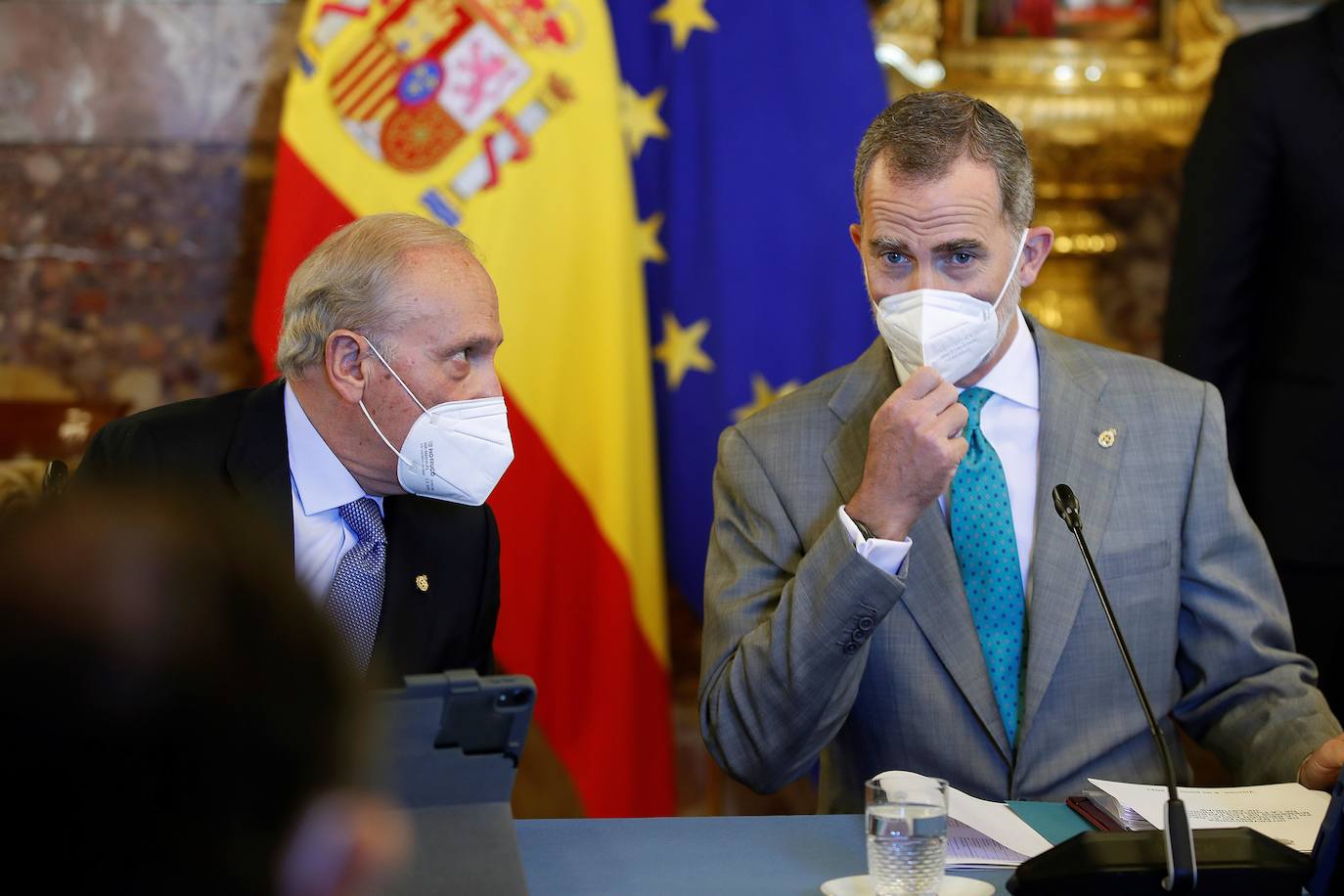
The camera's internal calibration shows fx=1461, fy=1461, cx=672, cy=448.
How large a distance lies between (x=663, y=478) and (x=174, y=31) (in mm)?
1703

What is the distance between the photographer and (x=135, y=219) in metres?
3.78

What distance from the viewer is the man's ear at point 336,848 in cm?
62

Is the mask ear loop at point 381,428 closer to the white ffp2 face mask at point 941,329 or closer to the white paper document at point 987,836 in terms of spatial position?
the white ffp2 face mask at point 941,329

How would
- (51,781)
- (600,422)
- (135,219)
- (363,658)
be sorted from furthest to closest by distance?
(135,219)
(600,422)
(363,658)
(51,781)

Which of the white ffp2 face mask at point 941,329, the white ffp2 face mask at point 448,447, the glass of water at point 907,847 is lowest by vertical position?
the glass of water at point 907,847

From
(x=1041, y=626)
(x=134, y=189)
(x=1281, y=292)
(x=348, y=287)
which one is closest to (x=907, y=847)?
(x=1041, y=626)

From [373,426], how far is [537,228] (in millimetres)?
1386

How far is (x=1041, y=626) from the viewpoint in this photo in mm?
2150

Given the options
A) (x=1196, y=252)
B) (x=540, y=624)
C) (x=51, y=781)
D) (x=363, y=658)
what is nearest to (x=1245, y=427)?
(x=1196, y=252)

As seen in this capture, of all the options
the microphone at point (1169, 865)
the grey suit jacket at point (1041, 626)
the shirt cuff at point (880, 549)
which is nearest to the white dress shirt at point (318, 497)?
the grey suit jacket at point (1041, 626)

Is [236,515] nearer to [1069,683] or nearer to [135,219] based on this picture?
[1069,683]

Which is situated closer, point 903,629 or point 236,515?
point 236,515

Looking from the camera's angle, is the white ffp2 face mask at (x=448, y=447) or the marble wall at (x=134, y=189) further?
the marble wall at (x=134, y=189)

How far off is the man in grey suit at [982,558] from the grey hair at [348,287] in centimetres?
62
